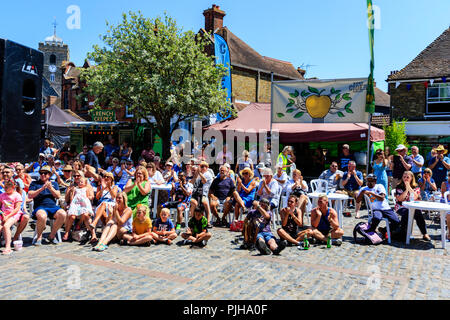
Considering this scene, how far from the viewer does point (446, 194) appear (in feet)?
27.5

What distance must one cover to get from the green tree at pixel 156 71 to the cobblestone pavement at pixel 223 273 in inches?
462

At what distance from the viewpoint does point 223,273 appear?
212 inches

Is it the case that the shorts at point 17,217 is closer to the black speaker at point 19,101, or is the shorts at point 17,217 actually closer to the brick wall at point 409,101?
the black speaker at point 19,101

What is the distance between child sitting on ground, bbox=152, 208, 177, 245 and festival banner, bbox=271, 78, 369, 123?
20.4ft

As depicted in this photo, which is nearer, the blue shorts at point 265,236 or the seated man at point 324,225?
Result: the blue shorts at point 265,236

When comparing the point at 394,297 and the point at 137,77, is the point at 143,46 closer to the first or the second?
the point at 137,77

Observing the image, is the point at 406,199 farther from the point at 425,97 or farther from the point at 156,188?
the point at 425,97

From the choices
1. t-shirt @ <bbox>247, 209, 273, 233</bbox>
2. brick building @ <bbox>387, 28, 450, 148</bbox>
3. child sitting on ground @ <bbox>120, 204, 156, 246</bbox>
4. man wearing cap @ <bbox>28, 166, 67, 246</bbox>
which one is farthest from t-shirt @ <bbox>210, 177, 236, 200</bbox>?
brick building @ <bbox>387, 28, 450, 148</bbox>

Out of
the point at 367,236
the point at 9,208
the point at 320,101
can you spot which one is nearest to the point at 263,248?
the point at 367,236

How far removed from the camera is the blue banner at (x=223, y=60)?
19375 mm

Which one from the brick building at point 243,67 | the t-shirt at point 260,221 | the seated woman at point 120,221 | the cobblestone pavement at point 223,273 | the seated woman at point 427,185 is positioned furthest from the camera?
the brick building at point 243,67

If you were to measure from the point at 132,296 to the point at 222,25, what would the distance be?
24.7 meters

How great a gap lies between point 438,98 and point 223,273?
19.4m

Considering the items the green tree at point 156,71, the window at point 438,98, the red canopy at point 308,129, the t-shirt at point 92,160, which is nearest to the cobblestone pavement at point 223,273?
the t-shirt at point 92,160
